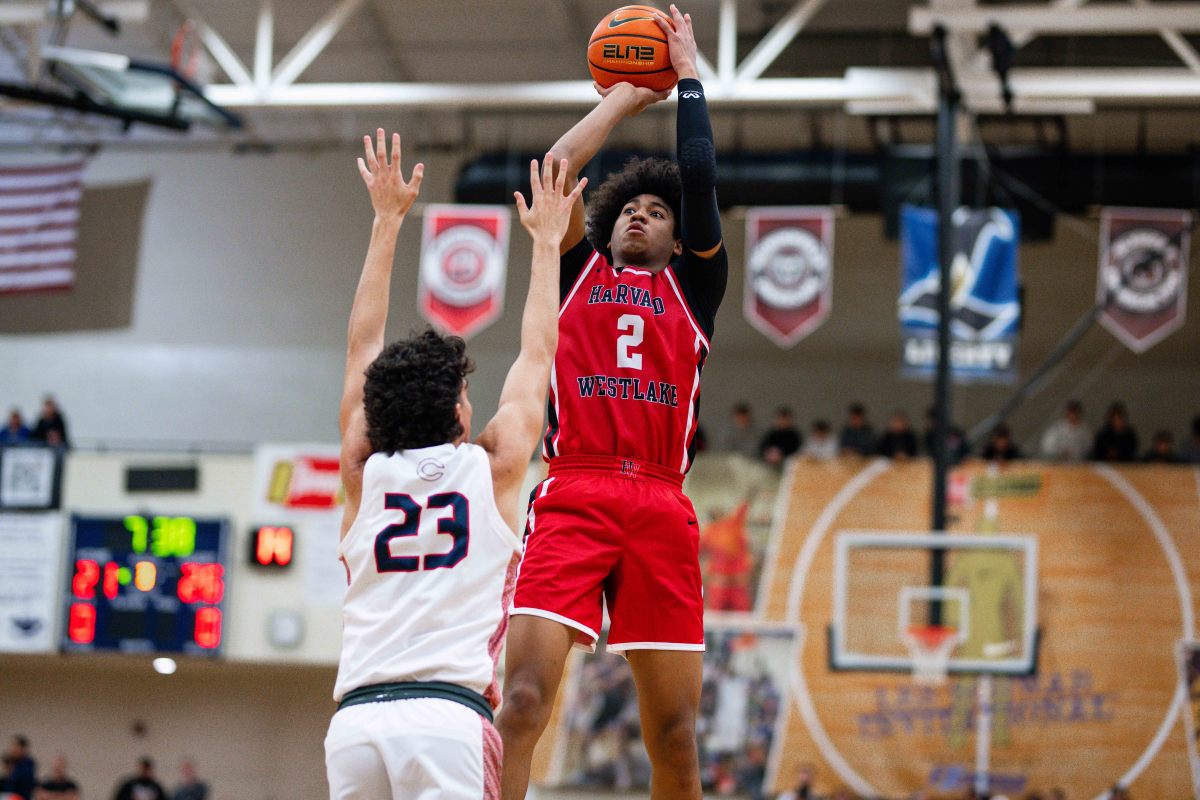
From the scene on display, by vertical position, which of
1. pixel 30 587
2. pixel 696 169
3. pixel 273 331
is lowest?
pixel 30 587

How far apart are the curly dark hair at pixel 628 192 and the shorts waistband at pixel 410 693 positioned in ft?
6.68

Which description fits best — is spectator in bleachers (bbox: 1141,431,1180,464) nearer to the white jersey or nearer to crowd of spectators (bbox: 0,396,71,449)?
crowd of spectators (bbox: 0,396,71,449)

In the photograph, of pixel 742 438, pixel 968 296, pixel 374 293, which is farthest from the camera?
A: pixel 742 438

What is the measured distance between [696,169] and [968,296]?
11.5 m

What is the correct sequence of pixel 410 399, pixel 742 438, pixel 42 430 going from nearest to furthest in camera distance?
pixel 410 399 → pixel 742 438 → pixel 42 430

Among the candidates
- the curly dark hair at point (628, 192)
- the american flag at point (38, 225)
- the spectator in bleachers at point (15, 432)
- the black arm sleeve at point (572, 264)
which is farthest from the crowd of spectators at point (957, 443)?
the black arm sleeve at point (572, 264)

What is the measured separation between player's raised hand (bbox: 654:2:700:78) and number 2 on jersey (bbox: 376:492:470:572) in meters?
2.02

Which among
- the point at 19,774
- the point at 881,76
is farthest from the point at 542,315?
the point at 19,774

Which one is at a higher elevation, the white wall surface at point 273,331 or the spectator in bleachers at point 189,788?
the white wall surface at point 273,331

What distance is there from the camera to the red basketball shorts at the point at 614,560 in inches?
193

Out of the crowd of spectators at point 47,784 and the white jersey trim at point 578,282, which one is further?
the crowd of spectators at point 47,784

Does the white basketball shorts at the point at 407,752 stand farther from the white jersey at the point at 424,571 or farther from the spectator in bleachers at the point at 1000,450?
the spectator in bleachers at the point at 1000,450

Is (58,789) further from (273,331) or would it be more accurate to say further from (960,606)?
(960,606)

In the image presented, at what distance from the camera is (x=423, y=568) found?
12.8 ft
